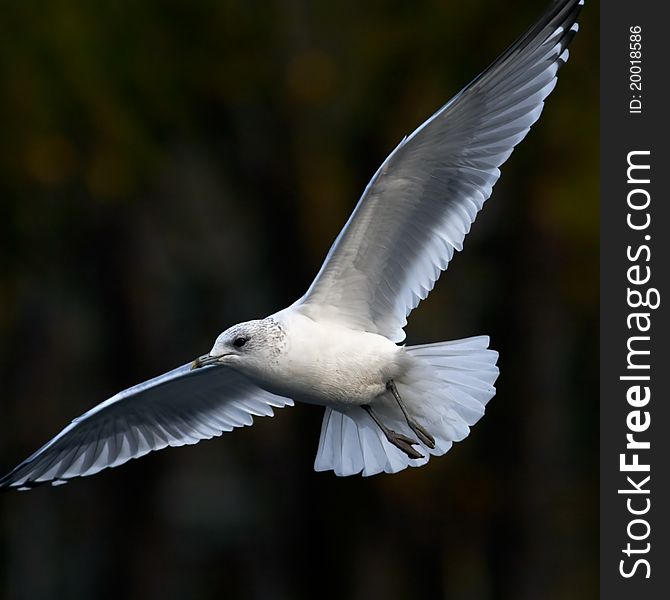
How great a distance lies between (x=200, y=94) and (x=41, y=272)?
2.08m

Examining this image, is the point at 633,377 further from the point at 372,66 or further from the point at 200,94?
the point at 200,94

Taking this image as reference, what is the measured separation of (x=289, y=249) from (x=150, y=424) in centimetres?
403

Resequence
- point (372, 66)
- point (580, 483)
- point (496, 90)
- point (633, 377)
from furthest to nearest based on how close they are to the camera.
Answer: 1. point (580, 483)
2. point (372, 66)
3. point (633, 377)
4. point (496, 90)

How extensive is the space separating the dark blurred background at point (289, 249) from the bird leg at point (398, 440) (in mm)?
4131

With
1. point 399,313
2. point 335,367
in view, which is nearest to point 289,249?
point 399,313

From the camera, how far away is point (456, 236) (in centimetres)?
565

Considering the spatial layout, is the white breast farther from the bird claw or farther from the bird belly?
the bird claw

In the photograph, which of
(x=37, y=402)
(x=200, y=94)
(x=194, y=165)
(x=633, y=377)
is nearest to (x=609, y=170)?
(x=633, y=377)

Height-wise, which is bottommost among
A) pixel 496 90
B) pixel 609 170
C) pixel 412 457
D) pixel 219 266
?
pixel 412 457

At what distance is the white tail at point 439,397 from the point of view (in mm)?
5645

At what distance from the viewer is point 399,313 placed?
580cm

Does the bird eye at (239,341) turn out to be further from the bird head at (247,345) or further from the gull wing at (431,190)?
the gull wing at (431,190)

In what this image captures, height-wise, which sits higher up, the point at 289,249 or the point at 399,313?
the point at 289,249

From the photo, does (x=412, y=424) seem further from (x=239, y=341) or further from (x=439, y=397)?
(x=239, y=341)
